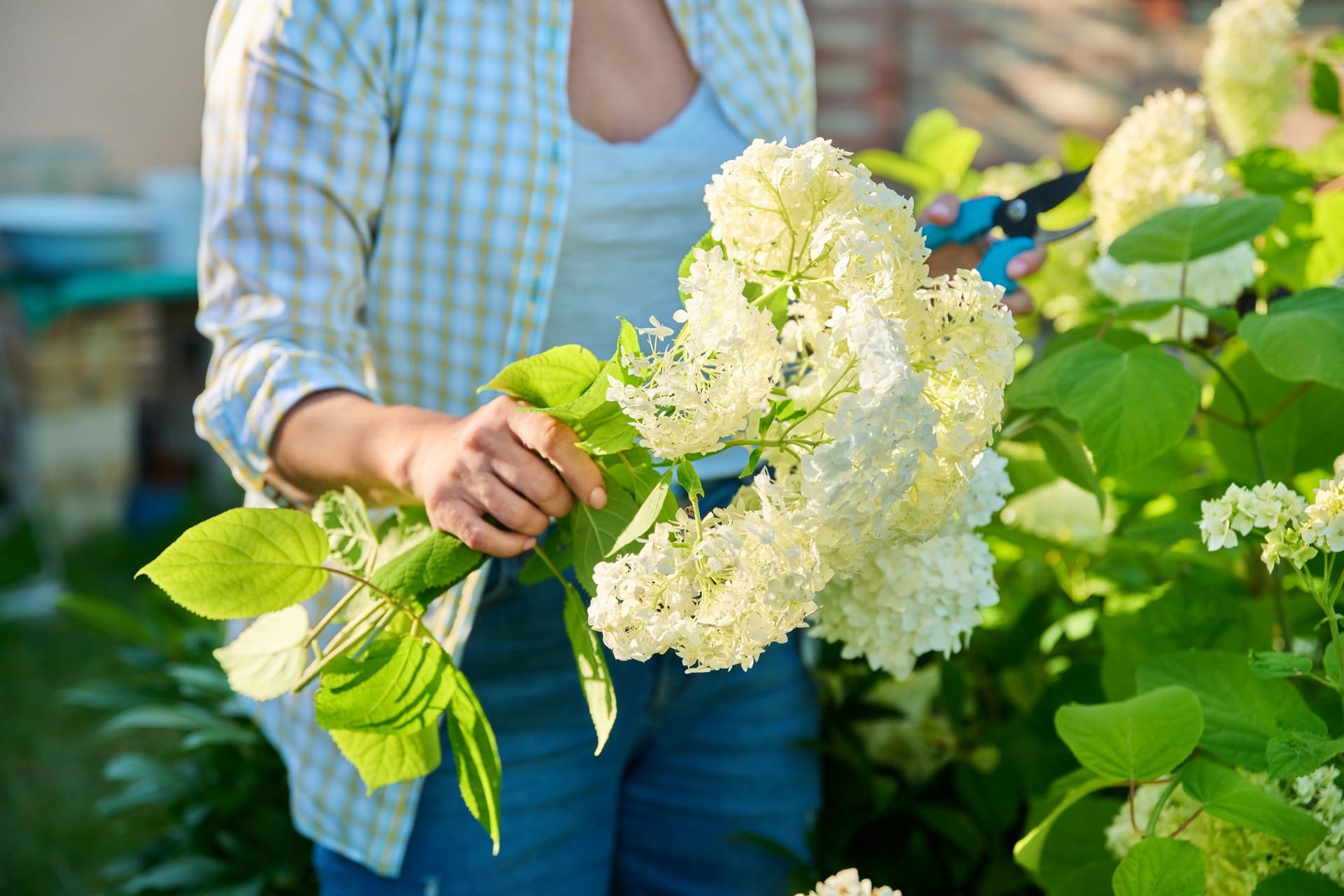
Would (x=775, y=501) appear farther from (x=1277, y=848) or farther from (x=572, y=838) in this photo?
(x=572, y=838)

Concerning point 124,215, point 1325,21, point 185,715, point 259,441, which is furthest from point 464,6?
point 124,215

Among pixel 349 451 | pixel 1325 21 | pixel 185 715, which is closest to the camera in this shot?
pixel 349 451

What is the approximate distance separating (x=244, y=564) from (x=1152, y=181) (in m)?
0.80

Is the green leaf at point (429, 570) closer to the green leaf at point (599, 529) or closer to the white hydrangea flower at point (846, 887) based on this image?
the green leaf at point (599, 529)

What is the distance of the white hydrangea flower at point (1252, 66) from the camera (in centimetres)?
117

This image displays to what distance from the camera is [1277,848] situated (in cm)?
67

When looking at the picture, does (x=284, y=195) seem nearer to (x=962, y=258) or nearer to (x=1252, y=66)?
(x=962, y=258)

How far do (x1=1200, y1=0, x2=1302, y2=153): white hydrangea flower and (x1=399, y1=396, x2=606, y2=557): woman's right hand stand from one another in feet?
2.90

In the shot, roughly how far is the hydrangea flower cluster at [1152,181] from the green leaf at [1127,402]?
253 millimetres

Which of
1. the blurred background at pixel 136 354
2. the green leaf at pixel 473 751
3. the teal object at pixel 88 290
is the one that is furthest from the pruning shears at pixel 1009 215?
the teal object at pixel 88 290

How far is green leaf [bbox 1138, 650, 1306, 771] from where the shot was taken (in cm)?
67

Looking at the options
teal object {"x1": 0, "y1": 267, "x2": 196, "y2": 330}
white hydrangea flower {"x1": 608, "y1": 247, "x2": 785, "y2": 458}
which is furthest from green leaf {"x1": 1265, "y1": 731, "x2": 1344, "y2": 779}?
teal object {"x1": 0, "y1": 267, "x2": 196, "y2": 330}

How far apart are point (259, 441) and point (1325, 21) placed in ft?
7.71

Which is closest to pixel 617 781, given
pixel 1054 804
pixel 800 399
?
pixel 1054 804
